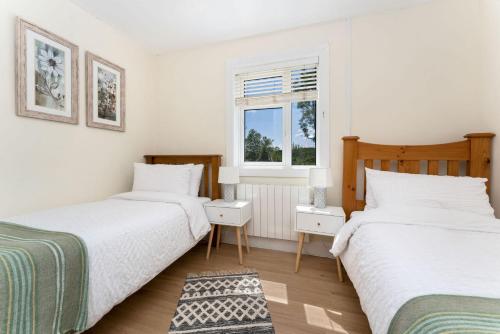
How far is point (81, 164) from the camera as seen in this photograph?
2.07 metres

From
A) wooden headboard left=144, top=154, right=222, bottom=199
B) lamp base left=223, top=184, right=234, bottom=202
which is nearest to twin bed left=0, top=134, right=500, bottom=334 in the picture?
lamp base left=223, top=184, right=234, bottom=202

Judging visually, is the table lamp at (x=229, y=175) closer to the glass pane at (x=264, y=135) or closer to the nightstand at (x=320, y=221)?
the glass pane at (x=264, y=135)

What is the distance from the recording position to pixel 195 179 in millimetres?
2375

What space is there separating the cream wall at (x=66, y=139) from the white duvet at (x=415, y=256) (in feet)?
7.53

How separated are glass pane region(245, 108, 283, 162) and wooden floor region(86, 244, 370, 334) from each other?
1119 mm

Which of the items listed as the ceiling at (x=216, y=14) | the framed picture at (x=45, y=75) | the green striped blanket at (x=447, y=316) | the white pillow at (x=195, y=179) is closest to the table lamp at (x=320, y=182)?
the white pillow at (x=195, y=179)

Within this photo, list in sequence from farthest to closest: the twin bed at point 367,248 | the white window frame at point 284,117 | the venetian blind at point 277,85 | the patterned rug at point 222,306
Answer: the venetian blind at point 277,85 → the white window frame at point 284,117 → the patterned rug at point 222,306 → the twin bed at point 367,248

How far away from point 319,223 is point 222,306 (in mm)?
1004

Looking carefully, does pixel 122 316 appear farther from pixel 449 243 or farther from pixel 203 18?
pixel 203 18

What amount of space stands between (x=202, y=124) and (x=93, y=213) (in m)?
1.53

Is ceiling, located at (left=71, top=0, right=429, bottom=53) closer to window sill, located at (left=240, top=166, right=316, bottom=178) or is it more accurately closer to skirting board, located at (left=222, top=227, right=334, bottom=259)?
window sill, located at (left=240, top=166, right=316, bottom=178)

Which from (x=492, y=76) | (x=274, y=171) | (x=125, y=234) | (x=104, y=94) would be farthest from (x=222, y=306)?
(x=492, y=76)

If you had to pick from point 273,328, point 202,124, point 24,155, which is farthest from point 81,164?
point 273,328

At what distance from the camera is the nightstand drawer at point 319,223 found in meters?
1.87
